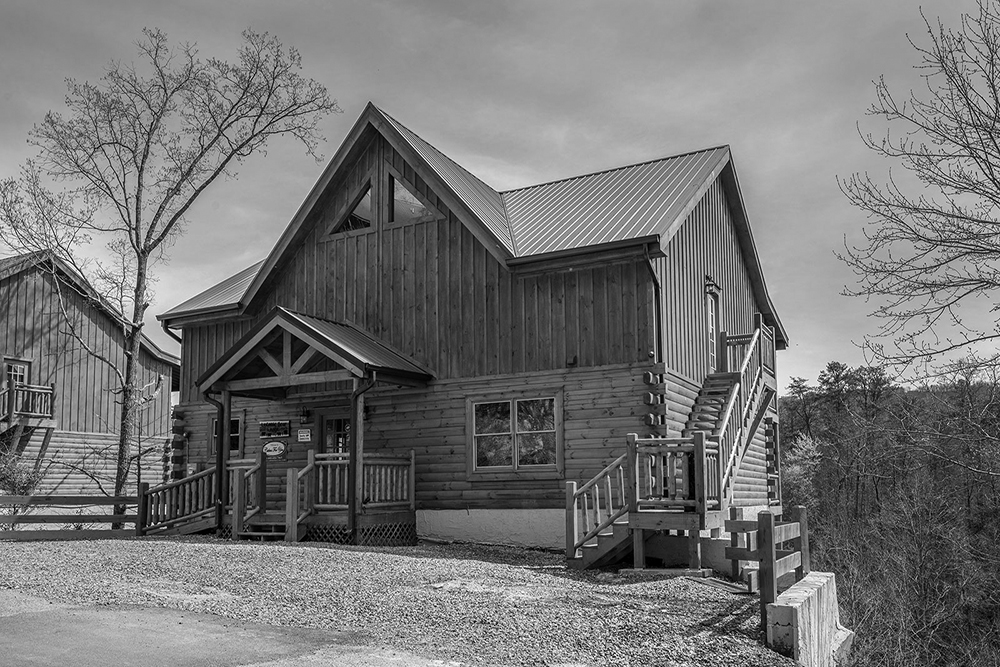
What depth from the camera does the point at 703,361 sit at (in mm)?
19531

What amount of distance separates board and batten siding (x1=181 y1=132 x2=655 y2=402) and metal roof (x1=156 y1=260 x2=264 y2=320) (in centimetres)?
62

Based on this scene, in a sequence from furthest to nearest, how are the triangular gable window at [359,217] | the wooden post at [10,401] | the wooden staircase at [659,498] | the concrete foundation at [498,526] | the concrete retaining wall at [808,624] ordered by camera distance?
the wooden post at [10,401] → the triangular gable window at [359,217] → the concrete foundation at [498,526] → the wooden staircase at [659,498] → the concrete retaining wall at [808,624]

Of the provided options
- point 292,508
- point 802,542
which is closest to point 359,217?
point 292,508

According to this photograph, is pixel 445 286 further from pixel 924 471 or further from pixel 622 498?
pixel 924 471

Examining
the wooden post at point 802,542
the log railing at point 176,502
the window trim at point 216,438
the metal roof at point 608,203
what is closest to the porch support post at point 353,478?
the log railing at point 176,502

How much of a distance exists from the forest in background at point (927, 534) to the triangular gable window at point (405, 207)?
929 centimetres

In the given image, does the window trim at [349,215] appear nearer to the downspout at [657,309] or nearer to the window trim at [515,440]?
the window trim at [515,440]

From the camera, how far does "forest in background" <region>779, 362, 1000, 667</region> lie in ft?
41.9

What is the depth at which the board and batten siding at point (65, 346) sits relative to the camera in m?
31.9

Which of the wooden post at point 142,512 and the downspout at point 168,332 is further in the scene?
the downspout at point 168,332

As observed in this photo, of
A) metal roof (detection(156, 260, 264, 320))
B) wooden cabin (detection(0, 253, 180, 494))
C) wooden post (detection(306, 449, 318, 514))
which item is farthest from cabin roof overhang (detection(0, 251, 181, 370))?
wooden post (detection(306, 449, 318, 514))

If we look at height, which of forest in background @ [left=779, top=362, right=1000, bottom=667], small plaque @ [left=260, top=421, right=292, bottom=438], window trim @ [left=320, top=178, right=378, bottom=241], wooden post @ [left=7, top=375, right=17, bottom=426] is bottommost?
forest in background @ [left=779, top=362, right=1000, bottom=667]

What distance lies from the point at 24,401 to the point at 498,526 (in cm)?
2019

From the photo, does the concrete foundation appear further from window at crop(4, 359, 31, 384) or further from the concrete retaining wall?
window at crop(4, 359, 31, 384)
